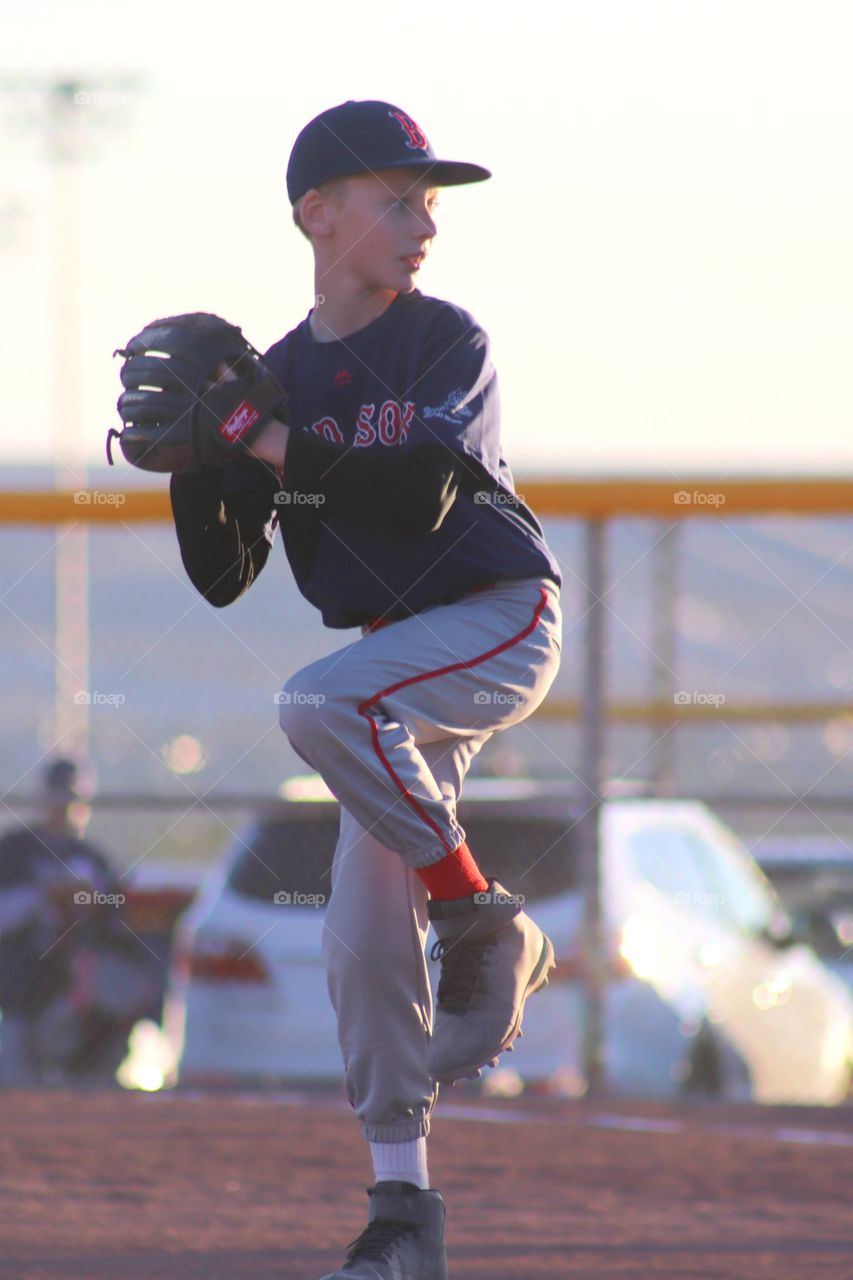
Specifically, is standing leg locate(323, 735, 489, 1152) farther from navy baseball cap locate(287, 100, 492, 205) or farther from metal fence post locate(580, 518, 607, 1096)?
metal fence post locate(580, 518, 607, 1096)

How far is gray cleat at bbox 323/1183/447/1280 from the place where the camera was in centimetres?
298

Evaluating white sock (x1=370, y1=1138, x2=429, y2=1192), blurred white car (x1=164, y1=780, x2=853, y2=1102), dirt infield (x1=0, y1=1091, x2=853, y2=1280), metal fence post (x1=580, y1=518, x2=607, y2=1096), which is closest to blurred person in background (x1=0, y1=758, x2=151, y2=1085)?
blurred white car (x1=164, y1=780, x2=853, y2=1102)

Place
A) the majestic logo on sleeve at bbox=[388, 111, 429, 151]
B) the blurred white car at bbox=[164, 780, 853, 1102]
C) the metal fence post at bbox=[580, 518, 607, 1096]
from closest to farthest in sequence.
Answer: the majestic logo on sleeve at bbox=[388, 111, 429, 151] < the metal fence post at bbox=[580, 518, 607, 1096] < the blurred white car at bbox=[164, 780, 853, 1102]

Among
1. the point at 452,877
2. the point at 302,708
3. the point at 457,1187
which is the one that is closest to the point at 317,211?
the point at 302,708

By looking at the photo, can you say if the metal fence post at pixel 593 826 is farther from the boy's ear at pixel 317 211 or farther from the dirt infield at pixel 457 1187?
the boy's ear at pixel 317 211

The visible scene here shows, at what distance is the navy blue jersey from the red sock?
0.43 meters

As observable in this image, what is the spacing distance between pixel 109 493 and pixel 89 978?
1785mm

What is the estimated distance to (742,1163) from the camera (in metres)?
4.96

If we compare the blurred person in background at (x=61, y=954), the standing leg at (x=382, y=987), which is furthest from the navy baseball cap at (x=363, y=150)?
the blurred person in background at (x=61, y=954)

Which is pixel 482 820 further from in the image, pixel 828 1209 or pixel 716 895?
pixel 828 1209

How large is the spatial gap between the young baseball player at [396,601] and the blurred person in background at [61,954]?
371 centimetres

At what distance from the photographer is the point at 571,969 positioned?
21.1 feet

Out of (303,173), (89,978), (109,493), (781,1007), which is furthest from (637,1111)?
(303,173)

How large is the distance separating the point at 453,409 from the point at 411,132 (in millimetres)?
530
